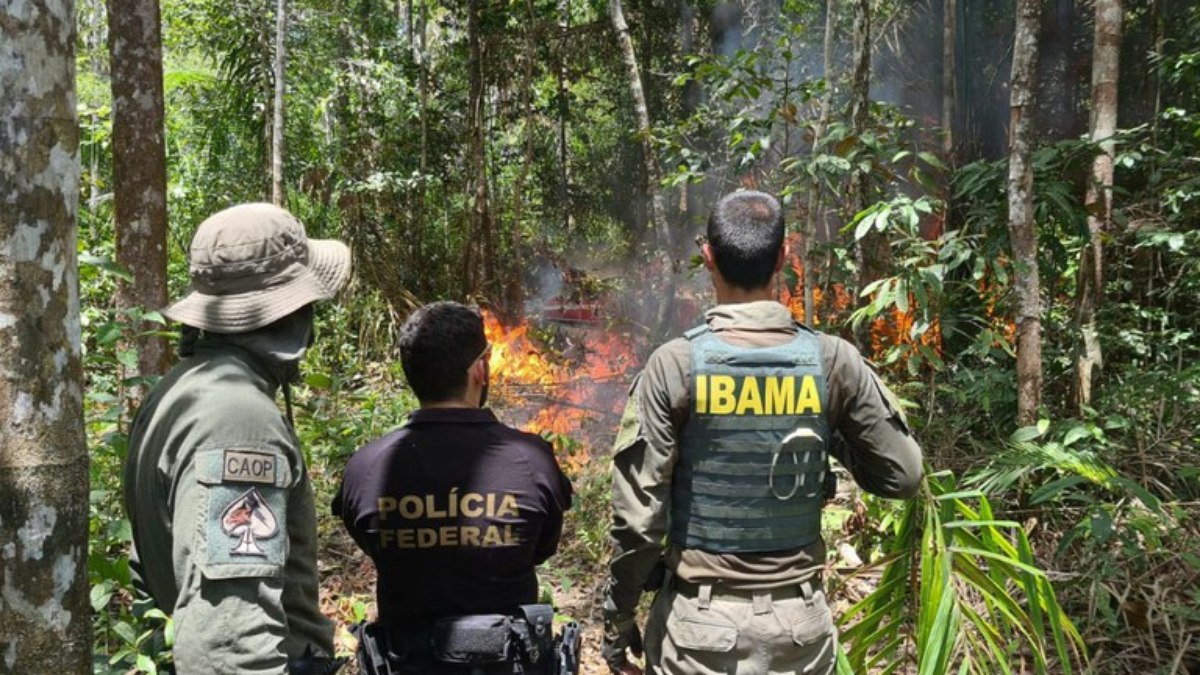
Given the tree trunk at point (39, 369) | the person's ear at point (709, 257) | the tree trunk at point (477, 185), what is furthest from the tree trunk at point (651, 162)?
the tree trunk at point (39, 369)

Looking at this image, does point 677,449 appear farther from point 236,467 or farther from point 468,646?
point 236,467

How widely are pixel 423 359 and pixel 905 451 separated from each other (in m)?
1.33

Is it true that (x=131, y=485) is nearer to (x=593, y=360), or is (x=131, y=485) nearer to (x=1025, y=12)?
(x=1025, y=12)

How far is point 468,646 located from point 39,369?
3.50 ft

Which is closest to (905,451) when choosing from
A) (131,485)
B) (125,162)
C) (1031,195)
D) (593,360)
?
(131,485)

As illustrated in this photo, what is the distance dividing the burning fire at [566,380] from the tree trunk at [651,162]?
640 mm

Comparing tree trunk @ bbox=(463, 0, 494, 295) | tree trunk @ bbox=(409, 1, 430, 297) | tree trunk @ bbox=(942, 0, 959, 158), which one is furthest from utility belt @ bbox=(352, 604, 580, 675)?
tree trunk @ bbox=(409, 1, 430, 297)

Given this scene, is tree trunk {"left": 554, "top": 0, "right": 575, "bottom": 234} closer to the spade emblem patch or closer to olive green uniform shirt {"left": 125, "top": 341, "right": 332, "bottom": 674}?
olive green uniform shirt {"left": 125, "top": 341, "right": 332, "bottom": 674}

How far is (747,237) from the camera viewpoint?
2262mm

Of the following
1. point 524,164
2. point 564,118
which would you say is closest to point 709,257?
point 524,164

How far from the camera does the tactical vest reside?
224 centimetres

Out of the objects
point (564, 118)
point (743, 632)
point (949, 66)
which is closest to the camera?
point (743, 632)

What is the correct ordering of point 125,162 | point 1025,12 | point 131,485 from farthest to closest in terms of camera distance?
point 125,162, point 1025,12, point 131,485

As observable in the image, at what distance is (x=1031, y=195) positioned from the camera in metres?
4.37
